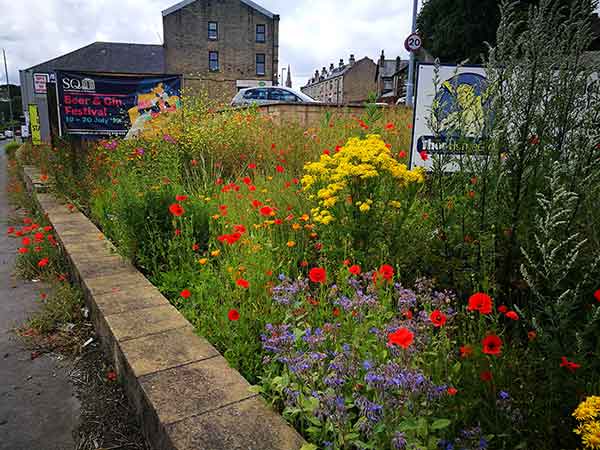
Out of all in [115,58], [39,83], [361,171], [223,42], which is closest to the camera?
[361,171]

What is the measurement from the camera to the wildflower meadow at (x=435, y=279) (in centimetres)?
142

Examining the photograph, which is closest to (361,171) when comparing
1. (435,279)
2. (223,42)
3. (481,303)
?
(435,279)

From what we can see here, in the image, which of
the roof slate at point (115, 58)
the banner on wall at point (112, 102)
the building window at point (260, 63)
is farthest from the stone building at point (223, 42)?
the banner on wall at point (112, 102)

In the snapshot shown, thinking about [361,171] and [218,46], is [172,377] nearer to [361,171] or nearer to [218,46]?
[361,171]

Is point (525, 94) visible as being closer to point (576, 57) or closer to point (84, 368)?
point (576, 57)

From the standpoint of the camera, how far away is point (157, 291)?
3029 mm

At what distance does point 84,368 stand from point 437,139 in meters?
2.46

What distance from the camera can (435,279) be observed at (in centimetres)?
244

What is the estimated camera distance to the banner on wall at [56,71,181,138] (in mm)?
8117

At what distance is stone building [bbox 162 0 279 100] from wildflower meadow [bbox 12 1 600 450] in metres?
34.2

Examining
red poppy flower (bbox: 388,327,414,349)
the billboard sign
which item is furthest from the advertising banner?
red poppy flower (bbox: 388,327,414,349)

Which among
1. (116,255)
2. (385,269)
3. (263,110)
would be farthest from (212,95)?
(385,269)

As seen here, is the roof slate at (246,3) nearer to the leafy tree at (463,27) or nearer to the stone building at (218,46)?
the stone building at (218,46)

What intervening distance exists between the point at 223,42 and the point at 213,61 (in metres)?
1.70
